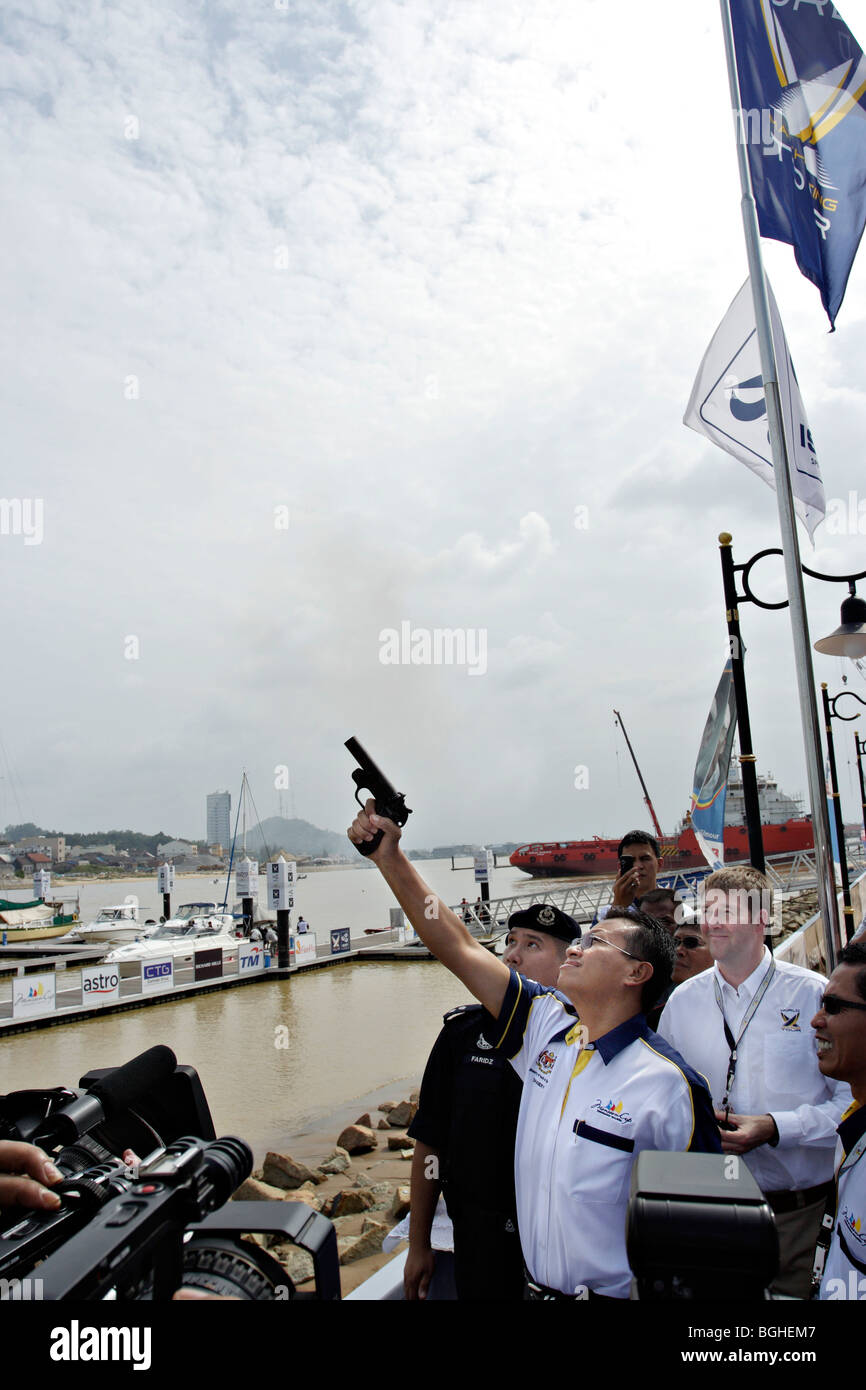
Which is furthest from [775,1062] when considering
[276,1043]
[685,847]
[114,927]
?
[685,847]

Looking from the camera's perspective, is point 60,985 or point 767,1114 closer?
point 767,1114

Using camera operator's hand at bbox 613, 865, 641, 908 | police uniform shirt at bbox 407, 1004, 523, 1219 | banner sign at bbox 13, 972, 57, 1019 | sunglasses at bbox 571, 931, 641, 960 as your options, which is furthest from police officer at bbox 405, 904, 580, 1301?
banner sign at bbox 13, 972, 57, 1019

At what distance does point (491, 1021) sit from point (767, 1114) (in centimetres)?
90

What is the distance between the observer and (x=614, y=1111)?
2068 millimetres

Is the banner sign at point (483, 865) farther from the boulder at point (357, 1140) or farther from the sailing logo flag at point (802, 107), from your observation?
the sailing logo flag at point (802, 107)

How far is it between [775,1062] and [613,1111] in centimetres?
108

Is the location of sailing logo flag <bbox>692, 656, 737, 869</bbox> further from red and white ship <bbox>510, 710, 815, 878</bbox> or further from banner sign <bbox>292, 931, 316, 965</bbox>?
red and white ship <bbox>510, 710, 815, 878</bbox>

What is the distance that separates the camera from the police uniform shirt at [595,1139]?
1.97 m

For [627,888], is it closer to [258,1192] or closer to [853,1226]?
[853,1226]

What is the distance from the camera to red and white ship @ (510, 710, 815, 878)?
54.2m

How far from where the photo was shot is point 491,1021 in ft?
9.62

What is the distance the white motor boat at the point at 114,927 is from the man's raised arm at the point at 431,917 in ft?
120
